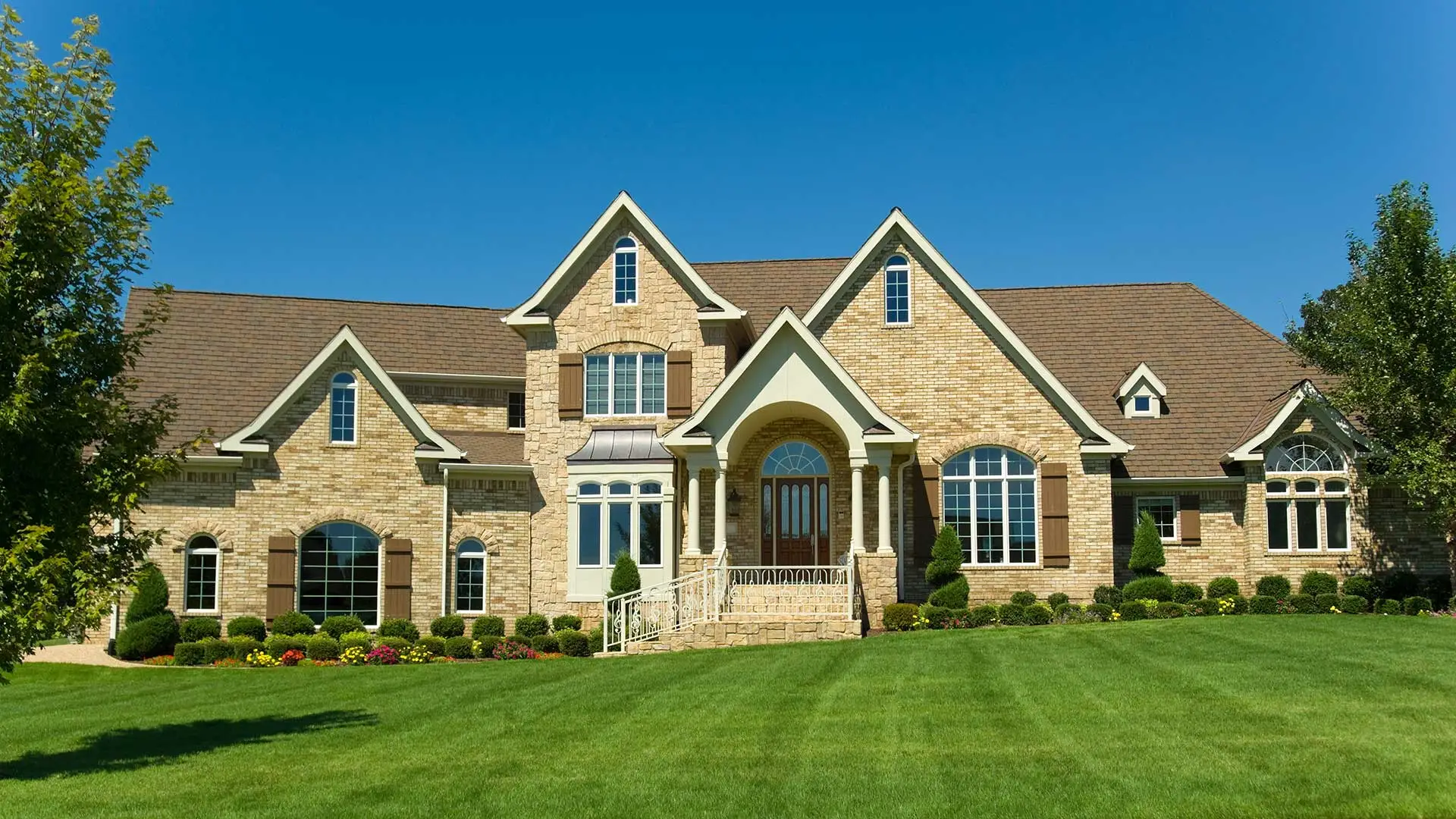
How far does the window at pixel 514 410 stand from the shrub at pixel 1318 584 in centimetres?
1795

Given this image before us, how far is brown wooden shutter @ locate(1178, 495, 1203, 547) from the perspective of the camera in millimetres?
28609

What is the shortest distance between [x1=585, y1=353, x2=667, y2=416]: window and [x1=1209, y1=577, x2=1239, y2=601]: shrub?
40.6 ft

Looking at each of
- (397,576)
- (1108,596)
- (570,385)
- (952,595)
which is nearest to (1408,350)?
(1108,596)

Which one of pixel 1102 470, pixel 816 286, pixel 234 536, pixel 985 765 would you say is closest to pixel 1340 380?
pixel 1102 470

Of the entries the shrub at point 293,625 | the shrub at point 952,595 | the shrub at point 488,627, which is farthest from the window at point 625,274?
the shrub at point 293,625

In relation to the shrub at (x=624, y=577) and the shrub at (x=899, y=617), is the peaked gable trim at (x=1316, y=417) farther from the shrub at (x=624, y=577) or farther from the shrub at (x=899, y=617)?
the shrub at (x=624, y=577)

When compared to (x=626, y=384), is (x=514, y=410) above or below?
below

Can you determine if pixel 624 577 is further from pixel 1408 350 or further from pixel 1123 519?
pixel 1408 350

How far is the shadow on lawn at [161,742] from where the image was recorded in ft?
43.0

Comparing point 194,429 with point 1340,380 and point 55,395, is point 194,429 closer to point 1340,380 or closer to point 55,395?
point 55,395

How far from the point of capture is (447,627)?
27312mm

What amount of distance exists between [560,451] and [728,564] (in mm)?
4747

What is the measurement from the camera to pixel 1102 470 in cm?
2753

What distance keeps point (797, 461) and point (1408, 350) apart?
12239 millimetres
